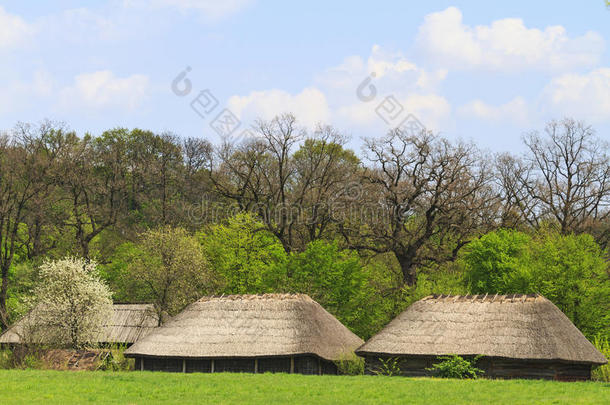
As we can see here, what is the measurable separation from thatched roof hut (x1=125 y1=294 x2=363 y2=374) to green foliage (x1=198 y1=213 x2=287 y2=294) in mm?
10978

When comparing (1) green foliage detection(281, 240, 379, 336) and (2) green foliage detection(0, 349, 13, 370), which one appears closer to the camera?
(2) green foliage detection(0, 349, 13, 370)

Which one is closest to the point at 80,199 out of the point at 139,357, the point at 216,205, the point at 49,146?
the point at 49,146

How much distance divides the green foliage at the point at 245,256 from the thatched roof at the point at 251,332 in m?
10.7

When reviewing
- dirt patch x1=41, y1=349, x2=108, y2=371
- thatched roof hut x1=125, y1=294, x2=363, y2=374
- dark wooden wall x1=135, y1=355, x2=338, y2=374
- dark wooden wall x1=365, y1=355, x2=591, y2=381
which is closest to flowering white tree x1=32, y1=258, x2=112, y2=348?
dirt patch x1=41, y1=349, x2=108, y2=371

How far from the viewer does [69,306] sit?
41656mm

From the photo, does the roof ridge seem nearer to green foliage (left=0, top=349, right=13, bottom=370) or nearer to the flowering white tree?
the flowering white tree

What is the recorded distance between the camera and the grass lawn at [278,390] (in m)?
24.0

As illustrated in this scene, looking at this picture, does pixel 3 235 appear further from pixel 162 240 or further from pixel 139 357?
pixel 139 357

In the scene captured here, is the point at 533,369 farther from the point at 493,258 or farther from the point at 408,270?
the point at 408,270

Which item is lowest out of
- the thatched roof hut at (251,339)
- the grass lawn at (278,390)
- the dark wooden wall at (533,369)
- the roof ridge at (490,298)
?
the grass lawn at (278,390)

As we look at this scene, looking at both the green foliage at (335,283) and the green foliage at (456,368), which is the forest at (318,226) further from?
the green foliage at (456,368)

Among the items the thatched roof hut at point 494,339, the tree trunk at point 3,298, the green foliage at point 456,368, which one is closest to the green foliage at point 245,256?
the tree trunk at point 3,298

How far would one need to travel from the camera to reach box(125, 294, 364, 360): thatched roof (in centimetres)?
3572

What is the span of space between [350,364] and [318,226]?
77.8 feet
